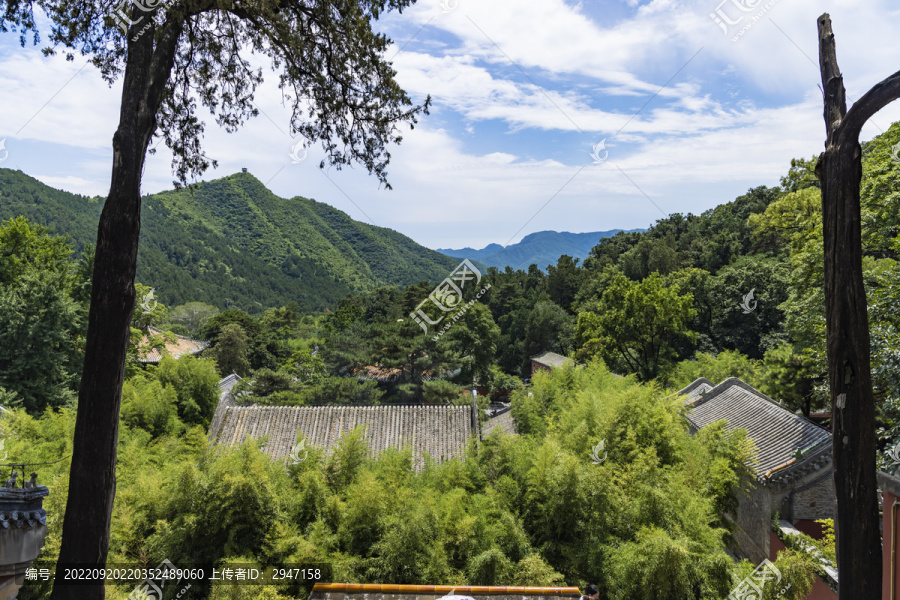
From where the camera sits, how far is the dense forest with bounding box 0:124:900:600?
4.77 metres

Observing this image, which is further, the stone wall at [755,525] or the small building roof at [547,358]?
the small building roof at [547,358]

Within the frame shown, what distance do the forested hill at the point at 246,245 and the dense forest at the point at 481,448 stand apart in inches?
1318

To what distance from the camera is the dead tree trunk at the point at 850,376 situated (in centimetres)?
223

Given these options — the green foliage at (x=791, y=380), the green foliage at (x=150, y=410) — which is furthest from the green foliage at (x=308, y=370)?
the green foliage at (x=791, y=380)

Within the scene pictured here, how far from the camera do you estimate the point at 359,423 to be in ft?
34.3

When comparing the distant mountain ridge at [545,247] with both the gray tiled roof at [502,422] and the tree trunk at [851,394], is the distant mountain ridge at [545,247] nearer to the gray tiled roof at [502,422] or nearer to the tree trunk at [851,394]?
the gray tiled roof at [502,422]

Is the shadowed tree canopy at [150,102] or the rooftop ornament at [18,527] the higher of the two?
the shadowed tree canopy at [150,102]

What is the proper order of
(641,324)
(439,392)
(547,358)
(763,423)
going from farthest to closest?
(547,358), (439,392), (641,324), (763,423)

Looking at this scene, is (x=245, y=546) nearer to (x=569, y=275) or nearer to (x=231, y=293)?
(x=569, y=275)

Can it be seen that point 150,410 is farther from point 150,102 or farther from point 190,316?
point 190,316

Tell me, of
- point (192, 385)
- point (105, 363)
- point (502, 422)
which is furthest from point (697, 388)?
point (105, 363)

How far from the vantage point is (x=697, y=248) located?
103ft

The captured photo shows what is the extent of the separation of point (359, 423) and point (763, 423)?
7.95 meters

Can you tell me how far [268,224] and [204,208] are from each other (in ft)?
29.8
